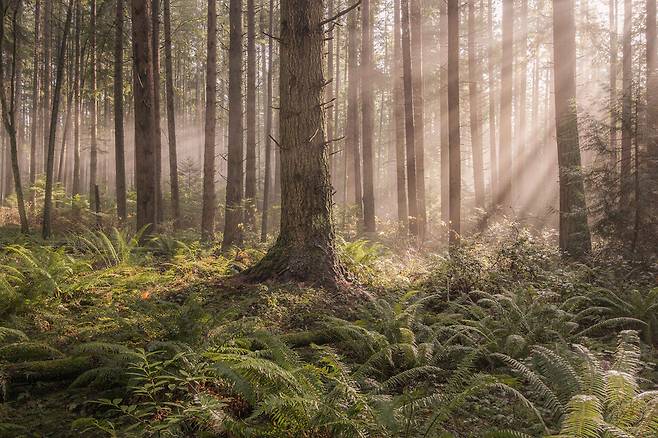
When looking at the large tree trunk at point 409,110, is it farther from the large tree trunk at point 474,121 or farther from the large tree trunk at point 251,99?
the large tree trunk at point 474,121

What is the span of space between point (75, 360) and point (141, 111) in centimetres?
781

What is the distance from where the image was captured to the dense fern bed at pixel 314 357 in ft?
9.91

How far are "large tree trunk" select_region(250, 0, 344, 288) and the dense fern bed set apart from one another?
584 millimetres

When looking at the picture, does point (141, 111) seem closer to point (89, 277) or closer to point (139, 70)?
point (139, 70)

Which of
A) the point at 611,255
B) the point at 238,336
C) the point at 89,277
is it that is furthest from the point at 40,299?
the point at 611,255

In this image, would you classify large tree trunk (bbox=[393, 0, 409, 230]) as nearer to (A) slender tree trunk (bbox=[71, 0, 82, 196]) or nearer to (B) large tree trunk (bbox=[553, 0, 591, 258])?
(B) large tree trunk (bbox=[553, 0, 591, 258])

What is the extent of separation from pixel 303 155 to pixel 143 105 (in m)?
5.61

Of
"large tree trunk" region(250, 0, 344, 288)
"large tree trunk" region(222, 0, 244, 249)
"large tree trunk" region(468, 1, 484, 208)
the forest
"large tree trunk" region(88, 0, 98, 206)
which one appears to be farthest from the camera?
"large tree trunk" region(468, 1, 484, 208)

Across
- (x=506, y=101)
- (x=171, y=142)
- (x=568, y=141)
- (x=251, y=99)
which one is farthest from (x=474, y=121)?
(x=171, y=142)

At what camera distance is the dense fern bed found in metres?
3.02

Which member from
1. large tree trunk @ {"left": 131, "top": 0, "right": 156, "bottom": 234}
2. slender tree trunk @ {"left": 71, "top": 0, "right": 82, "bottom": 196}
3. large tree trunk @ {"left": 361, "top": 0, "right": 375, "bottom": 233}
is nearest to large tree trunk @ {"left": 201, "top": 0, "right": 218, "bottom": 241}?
large tree trunk @ {"left": 131, "top": 0, "right": 156, "bottom": 234}

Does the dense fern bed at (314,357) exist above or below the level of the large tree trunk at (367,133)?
below

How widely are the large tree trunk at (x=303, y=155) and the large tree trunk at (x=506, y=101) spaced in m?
14.9

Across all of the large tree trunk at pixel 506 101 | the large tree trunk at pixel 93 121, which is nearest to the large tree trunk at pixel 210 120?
the large tree trunk at pixel 93 121
